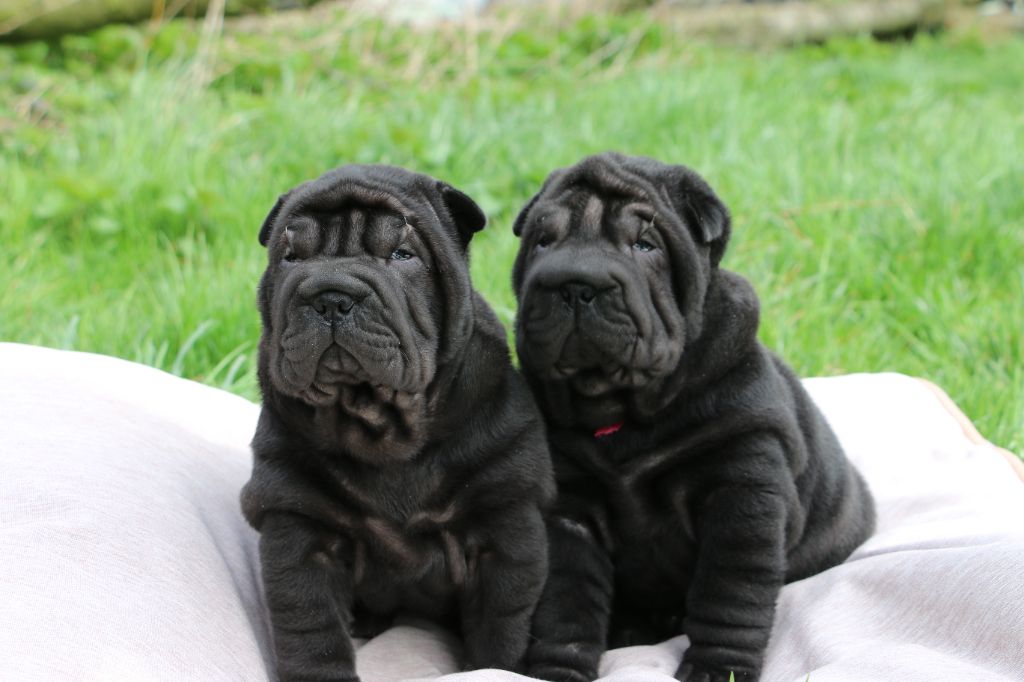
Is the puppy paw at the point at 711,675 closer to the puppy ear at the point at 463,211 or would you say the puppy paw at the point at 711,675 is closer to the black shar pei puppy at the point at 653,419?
the black shar pei puppy at the point at 653,419

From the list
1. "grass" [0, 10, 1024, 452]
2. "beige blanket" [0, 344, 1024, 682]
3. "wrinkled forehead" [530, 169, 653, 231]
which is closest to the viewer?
"beige blanket" [0, 344, 1024, 682]

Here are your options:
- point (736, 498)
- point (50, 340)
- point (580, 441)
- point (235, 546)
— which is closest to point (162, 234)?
point (50, 340)

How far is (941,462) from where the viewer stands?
12.5ft

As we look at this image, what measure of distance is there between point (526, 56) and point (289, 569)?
20.5 feet

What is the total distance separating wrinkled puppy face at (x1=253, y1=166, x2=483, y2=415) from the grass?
1898mm

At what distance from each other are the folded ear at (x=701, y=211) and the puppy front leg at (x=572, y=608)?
2.50 feet

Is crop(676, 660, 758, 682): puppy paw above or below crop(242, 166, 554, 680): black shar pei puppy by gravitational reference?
below

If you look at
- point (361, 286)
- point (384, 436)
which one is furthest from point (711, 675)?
point (361, 286)

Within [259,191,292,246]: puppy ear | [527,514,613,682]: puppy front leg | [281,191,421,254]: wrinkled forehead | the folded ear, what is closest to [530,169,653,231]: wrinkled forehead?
the folded ear

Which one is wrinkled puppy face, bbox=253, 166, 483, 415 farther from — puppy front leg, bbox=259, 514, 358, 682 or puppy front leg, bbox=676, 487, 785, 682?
puppy front leg, bbox=676, 487, 785, 682

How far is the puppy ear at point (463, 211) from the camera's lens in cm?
270

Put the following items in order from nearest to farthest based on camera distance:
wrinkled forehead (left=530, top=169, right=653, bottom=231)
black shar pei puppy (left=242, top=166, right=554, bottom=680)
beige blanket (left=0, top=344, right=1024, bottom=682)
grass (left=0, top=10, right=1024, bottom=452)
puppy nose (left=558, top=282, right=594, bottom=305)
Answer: beige blanket (left=0, top=344, right=1024, bottom=682), black shar pei puppy (left=242, top=166, right=554, bottom=680), puppy nose (left=558, top=282, right=594, bottom=305), wrinkled forehead (left=530, top=169, right=653, bottom=231), grass (left=0, top=10, right=1024, bottom=452)

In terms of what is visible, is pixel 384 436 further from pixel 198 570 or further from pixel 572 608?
pixel 572 608

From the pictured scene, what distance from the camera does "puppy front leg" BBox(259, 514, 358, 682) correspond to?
250 centimetres
